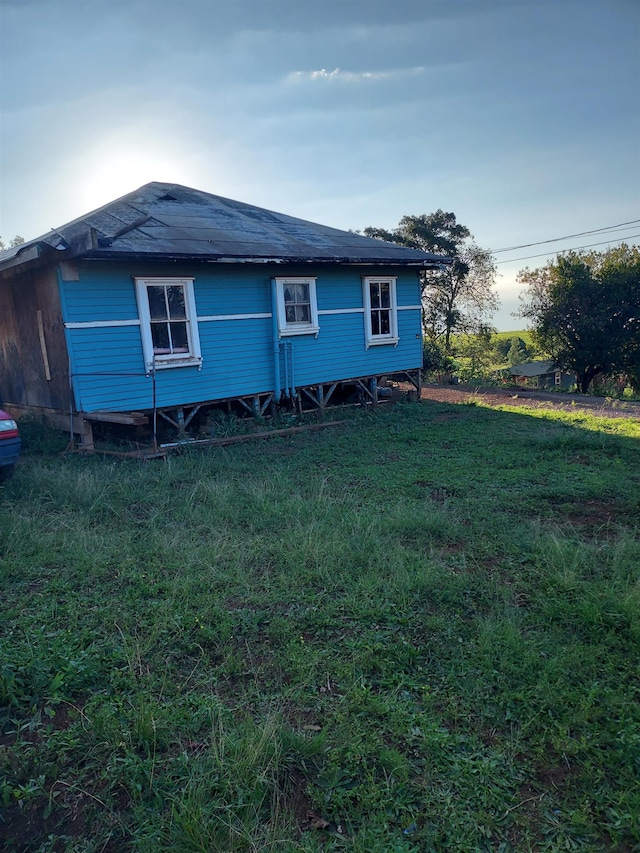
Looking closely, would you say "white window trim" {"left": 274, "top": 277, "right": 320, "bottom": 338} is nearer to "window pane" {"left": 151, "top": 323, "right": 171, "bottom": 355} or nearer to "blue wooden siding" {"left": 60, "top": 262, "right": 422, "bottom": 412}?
"blue wooden siding" {"left": 60, "top": 262, "right": 422, "bottom": 412}

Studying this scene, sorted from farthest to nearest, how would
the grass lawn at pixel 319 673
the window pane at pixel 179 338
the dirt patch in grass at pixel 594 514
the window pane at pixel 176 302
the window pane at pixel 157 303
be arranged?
the window pane at pixel 179 338
the window pane at pixel 176 302
the window pane at pixel 157 303
the dirt patch in grass at pixel 594 514
the grass lawn at pixel 319 673

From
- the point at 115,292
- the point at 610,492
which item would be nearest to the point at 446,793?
the point at 610,492

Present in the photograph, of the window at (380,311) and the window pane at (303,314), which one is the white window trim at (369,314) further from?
the window pane at (303,314)

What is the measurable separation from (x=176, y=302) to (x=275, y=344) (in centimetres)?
216

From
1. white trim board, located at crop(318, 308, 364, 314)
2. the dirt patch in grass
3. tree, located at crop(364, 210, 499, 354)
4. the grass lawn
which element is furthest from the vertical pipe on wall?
tree, located at crop(364, 210, 499, 354)

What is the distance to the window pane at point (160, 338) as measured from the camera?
8877mm

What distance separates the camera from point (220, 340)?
9.67m

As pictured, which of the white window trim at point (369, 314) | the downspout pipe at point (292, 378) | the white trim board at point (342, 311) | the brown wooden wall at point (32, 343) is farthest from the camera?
the white window trim at point (369, 314)

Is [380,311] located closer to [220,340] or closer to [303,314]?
[303,314]

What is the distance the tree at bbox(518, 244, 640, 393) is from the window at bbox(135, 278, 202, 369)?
19198mm

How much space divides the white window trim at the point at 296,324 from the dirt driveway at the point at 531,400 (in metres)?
4.69

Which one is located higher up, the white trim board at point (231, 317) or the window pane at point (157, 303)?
the window pane at point (157, 303)

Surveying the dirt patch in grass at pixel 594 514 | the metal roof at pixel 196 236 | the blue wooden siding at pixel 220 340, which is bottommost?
the dirt patch in grass at pixel 594 514

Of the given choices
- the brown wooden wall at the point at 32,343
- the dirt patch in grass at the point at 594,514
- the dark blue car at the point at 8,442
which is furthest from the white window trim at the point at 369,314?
the dark blue car at the point at 8,442
